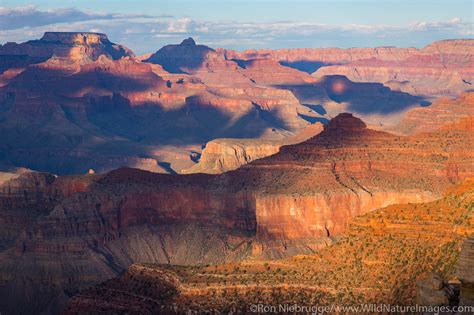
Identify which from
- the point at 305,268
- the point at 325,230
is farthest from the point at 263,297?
the point at 325,230

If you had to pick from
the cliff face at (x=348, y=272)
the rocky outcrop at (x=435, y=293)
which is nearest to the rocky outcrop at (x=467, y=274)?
the rocky outcrop at (x=435, y=293)

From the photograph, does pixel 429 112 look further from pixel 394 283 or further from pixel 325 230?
pixel 394 283

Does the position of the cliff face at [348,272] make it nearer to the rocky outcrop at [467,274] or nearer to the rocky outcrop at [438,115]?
the rocky outcrop at [467,274]

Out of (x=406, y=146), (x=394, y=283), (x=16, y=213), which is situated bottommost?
(x=16, y=213)

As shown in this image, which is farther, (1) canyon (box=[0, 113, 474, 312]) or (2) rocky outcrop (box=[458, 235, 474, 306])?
(1) canyon (box=[0, 113, 474, 312])

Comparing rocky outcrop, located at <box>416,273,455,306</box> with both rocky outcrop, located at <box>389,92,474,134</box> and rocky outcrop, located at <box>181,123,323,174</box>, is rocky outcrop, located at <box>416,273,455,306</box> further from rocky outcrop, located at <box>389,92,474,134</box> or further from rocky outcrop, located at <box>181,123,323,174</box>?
rocky outcrop, located at <box>181,123,323,174</box>

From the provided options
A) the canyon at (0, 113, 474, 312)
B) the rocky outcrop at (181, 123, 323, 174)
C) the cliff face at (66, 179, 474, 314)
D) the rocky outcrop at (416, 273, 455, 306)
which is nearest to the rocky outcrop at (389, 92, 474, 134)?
the rocky outcrop at (181, 123, 323, 174)

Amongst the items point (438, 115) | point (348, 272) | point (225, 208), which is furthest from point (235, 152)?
point (348, 272)

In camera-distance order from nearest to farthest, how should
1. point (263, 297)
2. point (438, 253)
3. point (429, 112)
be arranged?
point (438, 253) < point (263, 297) < point (429, 112)

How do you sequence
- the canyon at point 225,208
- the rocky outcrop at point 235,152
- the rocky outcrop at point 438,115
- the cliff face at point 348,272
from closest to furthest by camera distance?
the cliff face at point 348,272, the canyon at point 225,208, the rocky outcrop at point 438,115, the rocky outcrop at point 235,152
